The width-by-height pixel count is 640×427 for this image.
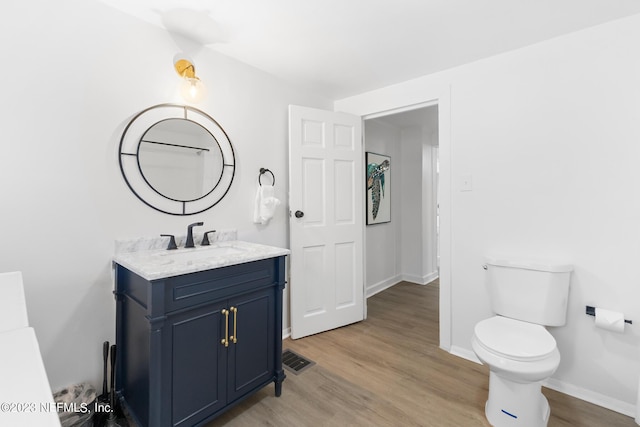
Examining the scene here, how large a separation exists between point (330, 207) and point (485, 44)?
1597 millimetres

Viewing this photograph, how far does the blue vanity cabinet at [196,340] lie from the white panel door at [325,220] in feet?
2.58

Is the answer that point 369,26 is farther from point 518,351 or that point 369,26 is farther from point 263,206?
point 518,351

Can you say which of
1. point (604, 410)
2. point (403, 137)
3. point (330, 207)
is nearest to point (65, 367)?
point (330, 207)

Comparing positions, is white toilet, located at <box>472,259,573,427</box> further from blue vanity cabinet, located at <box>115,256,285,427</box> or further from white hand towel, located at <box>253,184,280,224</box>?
white hand towel, located at <box>253,184,280,224</box>

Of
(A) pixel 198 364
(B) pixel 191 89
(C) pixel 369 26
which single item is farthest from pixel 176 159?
(C) pixel 369 26

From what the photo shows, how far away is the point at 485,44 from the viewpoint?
76.0 inches

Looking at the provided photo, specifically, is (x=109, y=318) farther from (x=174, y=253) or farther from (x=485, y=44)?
(x=485, y=44)

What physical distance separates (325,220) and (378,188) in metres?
1.33

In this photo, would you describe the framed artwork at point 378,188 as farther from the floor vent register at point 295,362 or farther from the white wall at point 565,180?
the floor vent register at point 295,362

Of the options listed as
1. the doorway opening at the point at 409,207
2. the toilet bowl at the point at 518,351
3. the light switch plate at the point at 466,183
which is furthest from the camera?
the doorway opening at the point at 409,207

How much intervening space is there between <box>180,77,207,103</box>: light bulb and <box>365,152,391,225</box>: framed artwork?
209 cm

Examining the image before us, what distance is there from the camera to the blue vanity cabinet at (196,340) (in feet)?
4.18

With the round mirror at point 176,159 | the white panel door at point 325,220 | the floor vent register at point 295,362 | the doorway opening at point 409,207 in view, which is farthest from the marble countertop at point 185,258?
the doorway opening at point 409,207

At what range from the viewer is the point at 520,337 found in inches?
63.6
